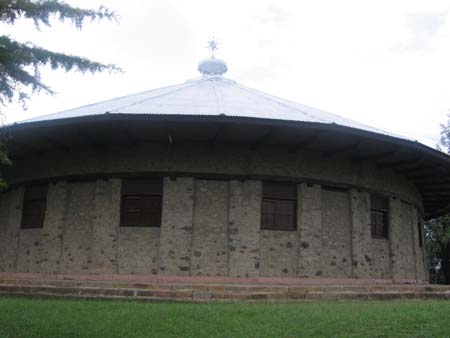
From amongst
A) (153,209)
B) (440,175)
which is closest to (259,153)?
(153,209)

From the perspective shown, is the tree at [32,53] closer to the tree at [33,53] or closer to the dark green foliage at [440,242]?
the tree at [33,53]

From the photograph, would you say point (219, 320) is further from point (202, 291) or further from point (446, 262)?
point (446, 262)

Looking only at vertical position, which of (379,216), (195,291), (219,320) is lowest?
(219,320)

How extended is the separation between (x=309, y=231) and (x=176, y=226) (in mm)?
3621

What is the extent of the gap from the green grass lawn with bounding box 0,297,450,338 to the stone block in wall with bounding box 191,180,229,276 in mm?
3571

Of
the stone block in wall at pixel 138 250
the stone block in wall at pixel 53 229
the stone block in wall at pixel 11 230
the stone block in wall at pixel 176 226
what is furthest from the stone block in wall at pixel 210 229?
the stone block in wall at pixel 11 230

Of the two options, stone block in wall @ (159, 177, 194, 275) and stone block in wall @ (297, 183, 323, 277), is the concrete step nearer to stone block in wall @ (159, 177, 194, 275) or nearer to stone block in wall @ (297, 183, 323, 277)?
stone block in wall @ (159, 177, 194, 275)

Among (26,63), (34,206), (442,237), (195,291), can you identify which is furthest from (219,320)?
(442,237)

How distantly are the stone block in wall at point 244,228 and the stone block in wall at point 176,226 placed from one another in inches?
42.9

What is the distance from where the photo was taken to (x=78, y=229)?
15.0 m

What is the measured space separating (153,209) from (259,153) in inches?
129

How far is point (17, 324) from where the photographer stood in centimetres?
869

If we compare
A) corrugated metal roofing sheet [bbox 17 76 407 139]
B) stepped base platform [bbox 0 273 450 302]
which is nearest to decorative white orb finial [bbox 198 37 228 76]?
corrugated metal roofing sheet [bbox 17 76 407 139]

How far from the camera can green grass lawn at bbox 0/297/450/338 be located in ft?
26.6
